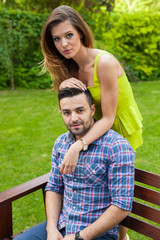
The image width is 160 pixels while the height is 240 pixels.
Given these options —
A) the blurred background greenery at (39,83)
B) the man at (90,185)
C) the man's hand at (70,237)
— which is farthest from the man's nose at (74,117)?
the blurred background greenery at (39,83)

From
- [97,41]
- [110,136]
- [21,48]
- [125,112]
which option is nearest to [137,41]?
[97,41]

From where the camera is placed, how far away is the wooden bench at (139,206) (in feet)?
6.20

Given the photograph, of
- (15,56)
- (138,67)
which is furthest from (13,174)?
(138,67)

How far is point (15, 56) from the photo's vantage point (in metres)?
9.07

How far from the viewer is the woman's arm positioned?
1876 mm

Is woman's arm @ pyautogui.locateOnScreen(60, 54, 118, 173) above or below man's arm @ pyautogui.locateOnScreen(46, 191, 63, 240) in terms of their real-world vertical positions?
above

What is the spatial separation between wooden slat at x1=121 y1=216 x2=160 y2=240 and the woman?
0.55 metres

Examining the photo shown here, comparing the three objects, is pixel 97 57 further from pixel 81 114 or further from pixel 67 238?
pixel 67 238

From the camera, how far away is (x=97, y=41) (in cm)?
863

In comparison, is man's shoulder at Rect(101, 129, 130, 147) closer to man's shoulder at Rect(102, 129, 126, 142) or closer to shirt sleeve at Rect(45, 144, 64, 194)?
man's shoulder at Rect(102, 129, 126, 142)

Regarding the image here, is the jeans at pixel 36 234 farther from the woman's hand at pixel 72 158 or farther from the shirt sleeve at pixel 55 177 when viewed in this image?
the woman's hand at pixel 72 158

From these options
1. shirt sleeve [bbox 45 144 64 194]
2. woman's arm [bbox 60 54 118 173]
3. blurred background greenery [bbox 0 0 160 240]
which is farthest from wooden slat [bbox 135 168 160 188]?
blurred background greenery [bbox 0 0 160 240]

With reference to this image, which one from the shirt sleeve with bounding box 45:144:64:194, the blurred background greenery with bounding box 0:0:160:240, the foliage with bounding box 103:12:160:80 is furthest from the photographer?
the foliage with bounding box 103:12:160:80

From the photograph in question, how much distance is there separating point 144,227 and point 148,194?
215 mm
